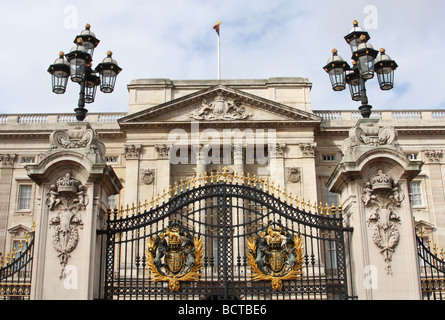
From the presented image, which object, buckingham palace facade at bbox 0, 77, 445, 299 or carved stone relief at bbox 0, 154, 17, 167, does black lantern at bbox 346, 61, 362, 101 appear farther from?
carved stone relief at bbox 0, 154, 17, 167

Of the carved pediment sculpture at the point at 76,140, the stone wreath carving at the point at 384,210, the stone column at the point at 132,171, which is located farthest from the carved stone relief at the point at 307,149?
the carved pediment sculpture at the point at 76,140

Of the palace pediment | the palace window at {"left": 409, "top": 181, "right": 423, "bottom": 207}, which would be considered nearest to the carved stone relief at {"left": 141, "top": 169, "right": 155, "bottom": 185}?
the palace pediment

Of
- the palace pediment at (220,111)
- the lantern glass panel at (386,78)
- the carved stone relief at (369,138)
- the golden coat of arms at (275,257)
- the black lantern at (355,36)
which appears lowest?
the golden coat of arms at (275,257)

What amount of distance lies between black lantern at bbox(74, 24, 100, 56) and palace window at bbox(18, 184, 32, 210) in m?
27.7

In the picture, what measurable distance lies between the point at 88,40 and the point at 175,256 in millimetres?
5950

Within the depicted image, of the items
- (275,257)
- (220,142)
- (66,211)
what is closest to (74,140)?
(66,211)

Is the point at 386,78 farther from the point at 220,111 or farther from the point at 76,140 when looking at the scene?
the point at 220,111

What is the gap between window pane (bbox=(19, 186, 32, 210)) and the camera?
39062 mm

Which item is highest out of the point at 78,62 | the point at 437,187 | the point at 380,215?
the point at 437,187

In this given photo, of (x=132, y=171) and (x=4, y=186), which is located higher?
(x=132, y=171)

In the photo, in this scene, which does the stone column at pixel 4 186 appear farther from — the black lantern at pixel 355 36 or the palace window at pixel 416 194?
the black lantern at pixel 355 36

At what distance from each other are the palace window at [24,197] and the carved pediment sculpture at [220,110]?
13.3 metres

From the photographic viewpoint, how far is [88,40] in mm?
13758

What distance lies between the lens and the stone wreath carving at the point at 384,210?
1210 cm
